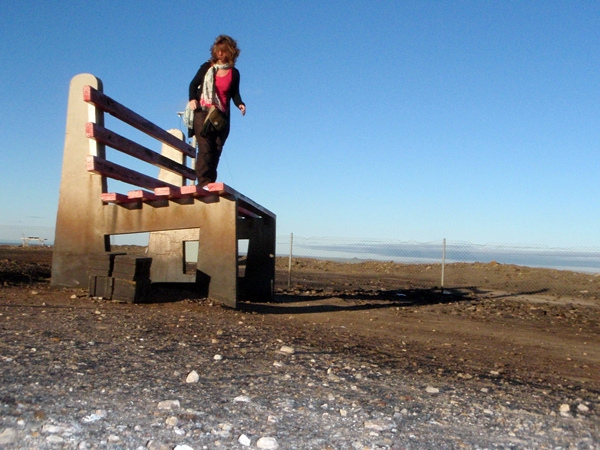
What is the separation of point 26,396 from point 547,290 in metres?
19.9

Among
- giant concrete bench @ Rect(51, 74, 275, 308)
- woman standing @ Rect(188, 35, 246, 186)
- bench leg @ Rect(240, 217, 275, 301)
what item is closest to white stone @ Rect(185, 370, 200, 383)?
giant concrete bench @ Rect(51, 74, 275, 308)

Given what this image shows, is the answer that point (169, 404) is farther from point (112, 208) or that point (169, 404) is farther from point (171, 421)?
point (112, 208)

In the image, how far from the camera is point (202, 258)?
9.02 m

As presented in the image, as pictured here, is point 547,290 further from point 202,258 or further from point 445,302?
point 202,258

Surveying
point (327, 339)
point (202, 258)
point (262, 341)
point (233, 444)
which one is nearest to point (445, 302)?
point (202, 258)

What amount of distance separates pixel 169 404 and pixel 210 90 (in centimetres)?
606

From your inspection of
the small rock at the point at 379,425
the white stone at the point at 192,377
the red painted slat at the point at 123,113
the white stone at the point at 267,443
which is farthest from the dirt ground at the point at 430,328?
the red painted slat at the point at 123,113

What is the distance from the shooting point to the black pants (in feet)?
29.9

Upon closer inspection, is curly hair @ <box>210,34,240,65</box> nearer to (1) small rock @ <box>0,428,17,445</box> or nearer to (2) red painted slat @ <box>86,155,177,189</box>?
(2) red painted slat @ <box>86,155,177,189</box>

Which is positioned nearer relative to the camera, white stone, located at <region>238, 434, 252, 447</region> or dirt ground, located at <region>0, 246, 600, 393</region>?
white stone, located at <region>238, 434, 252, 447</region>

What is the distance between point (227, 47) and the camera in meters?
8.91

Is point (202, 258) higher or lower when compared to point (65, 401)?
higher

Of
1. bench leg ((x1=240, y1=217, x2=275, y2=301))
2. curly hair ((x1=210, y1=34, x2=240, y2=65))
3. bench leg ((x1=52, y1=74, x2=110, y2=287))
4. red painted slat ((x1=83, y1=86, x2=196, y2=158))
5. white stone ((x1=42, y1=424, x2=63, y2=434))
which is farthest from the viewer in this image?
bench leg ((x1=240, y1=217, x2=275, y2=301))

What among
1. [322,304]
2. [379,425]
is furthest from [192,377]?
[322,304]
